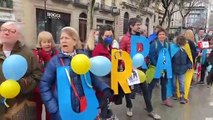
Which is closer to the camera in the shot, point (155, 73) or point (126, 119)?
point (126, 119)

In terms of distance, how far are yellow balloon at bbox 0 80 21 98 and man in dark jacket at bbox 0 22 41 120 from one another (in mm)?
95

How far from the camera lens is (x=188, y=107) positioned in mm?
6570

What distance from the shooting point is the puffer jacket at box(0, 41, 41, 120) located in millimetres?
3010

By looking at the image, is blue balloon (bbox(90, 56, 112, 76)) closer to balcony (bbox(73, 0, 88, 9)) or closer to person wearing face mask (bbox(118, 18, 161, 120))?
person wearing face mask (bbox(118, 18, 161, 120))

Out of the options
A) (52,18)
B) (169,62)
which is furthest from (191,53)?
(52,18)

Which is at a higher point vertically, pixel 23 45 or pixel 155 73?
pixel 23 45

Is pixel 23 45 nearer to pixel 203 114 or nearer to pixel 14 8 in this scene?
pixel 203 114

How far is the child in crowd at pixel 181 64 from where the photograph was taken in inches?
268

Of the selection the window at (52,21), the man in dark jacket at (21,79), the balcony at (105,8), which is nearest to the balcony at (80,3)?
the window at (52,21)

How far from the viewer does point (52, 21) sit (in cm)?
2447

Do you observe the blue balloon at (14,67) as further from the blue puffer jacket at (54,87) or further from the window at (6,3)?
the window at (6,3)

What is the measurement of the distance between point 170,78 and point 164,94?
0.38m

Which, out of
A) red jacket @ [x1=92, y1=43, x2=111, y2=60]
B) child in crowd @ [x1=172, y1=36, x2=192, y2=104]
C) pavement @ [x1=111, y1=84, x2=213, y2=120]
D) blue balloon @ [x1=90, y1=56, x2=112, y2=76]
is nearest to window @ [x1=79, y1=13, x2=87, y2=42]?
pavement @ [x1=111, y1=84, x2=213, y2=120]

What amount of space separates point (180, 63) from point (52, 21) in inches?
746
